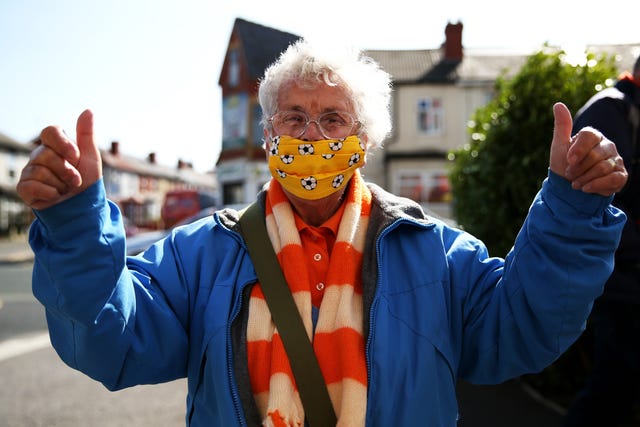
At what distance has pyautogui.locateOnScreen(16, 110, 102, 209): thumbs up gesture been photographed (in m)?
1.27

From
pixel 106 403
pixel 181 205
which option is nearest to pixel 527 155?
pixel 106 403

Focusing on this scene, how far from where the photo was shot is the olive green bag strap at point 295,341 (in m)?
1.69

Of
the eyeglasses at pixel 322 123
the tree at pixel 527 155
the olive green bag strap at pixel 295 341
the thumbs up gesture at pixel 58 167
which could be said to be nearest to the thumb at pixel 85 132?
the thumbs up gesture at pixel 58 167

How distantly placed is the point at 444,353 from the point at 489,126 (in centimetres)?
298

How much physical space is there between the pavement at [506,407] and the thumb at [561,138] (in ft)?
9.03

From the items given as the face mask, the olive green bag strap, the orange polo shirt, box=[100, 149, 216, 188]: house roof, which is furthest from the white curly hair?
box=[100, 149, 216, 188]: house roof

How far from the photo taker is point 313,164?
6.31ft

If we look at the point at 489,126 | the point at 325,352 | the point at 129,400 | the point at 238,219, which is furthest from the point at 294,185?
the point at 129,400

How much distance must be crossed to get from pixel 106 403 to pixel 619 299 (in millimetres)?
3806

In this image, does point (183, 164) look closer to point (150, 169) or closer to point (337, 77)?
point (150, 169)

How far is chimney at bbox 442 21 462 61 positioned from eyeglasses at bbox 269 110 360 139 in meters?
26.4

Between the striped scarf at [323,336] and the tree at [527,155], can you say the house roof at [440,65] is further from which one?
the striped scarf at [323,336]

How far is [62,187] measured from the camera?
4.33ft

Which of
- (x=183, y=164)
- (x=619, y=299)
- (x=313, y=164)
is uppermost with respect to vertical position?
(x=313, y=164)
